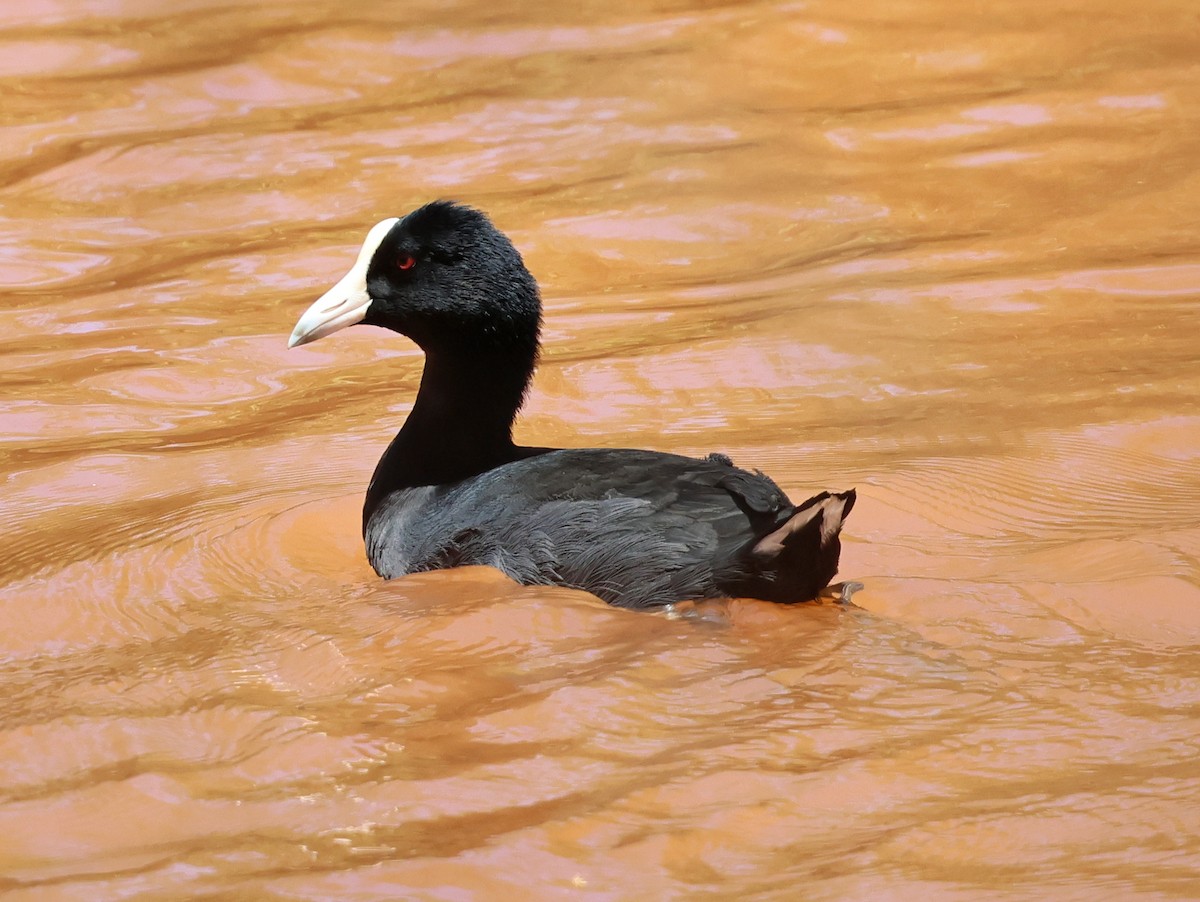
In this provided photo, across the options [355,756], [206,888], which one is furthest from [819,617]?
[206,888]

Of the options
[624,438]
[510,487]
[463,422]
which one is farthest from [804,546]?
[624,438]

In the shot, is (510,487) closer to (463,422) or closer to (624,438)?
(463,422)

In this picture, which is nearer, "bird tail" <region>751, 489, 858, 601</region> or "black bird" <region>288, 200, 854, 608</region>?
"bird tail" <region>751, 489, 858, 601</region>

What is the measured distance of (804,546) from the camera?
3518mm

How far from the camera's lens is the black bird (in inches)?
144

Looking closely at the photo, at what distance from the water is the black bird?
105 millimetres

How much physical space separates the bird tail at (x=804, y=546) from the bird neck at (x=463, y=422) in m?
0.95

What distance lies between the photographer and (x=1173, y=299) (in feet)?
19.9

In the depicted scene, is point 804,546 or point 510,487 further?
point 510,487

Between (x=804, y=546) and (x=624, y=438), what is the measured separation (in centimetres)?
170

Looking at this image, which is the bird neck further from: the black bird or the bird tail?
the bird tail

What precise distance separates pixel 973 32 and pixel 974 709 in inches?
239

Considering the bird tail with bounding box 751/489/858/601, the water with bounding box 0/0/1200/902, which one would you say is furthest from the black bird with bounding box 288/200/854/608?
the water with bounding box 0/0/1200/902

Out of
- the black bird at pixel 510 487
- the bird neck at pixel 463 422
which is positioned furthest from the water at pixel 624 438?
the bird neck at pixel 463 422
